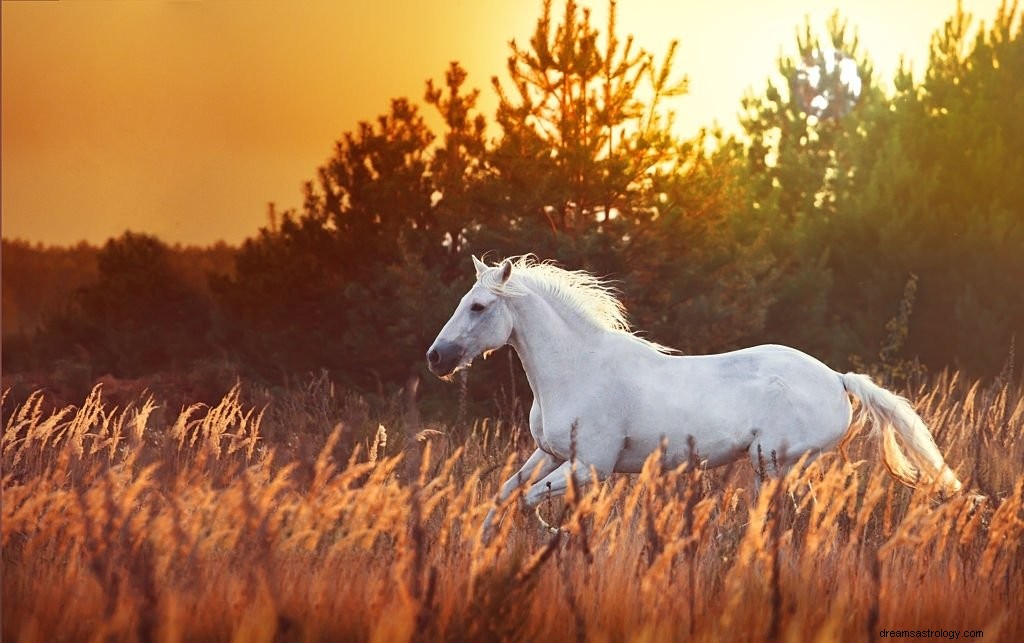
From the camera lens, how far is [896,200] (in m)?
18.0

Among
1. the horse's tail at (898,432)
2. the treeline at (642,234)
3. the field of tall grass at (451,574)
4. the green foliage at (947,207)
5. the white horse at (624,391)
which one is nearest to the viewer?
the field of tall grass at (451,574)

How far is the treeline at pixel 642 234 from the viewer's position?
38.4ft

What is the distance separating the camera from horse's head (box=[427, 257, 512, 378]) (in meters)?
5.74

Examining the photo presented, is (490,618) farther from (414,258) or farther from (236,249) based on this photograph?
(236,249)

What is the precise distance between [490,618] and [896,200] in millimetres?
15847

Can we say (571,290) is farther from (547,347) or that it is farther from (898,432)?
(898,432)

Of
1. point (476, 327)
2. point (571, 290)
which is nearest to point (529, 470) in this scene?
point (476, 327)

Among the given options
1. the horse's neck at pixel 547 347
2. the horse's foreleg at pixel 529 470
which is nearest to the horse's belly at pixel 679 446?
the horse's foreleg at pixel 529 470

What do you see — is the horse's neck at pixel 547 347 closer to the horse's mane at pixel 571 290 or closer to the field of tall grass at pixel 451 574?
the horse's mane at pixel 571 290

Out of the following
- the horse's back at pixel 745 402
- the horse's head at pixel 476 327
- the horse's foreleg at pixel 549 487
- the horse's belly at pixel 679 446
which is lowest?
the horse's foreleg at pixel 549 487

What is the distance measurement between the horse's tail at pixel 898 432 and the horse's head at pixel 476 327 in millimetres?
1891

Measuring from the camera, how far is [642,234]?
1168 centimetres

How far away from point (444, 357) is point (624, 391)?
92 cm

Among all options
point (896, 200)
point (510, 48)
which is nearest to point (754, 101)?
point (896, 200)
